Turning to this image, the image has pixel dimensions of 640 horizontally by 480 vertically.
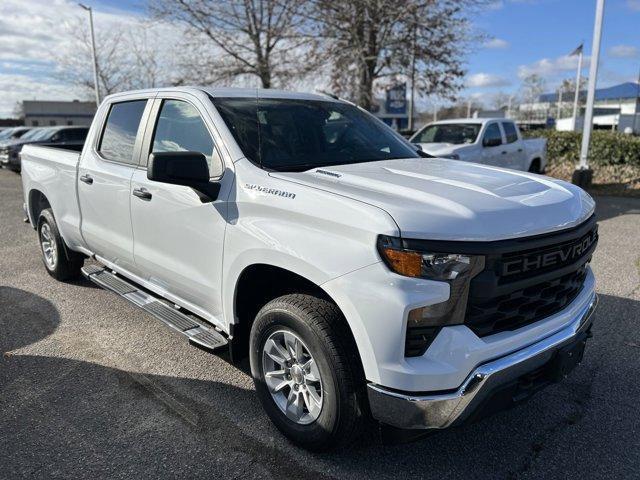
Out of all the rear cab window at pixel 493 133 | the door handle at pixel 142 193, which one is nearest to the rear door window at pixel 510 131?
the rear cab window at pixel 493 133

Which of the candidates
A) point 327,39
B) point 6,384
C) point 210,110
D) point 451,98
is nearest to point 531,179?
point 210,110

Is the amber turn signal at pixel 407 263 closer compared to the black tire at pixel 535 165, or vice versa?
the amber turn signal at pixel 407 263

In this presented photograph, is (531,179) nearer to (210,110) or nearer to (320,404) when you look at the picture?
(320,404)

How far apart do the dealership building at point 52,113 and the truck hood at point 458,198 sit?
3242 inches

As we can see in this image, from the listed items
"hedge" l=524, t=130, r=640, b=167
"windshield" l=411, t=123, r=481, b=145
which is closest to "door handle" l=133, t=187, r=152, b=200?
"windshield" l=411, t=123, r=481, b=145

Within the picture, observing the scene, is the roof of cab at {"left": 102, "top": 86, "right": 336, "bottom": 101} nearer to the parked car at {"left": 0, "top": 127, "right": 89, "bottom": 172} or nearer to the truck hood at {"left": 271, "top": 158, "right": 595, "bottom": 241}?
the truck hood at {"left": 271, "top": 158, "right": 595, "bottom": 241}

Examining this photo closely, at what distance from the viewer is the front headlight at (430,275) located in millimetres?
2225

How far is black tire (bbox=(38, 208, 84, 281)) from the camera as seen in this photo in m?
5.43

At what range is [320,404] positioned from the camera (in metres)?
2.68

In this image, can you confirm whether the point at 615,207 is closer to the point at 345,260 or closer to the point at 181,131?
the point at 181,131

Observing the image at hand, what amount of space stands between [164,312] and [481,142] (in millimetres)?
8629

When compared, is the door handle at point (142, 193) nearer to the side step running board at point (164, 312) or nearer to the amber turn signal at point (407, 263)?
the side step running board at point (164, 312)

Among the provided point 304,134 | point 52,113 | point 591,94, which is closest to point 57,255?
point 304,134

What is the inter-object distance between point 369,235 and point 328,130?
1.65 metres
